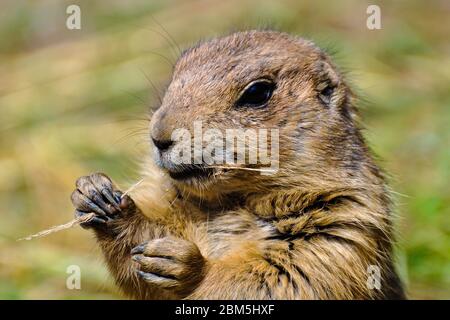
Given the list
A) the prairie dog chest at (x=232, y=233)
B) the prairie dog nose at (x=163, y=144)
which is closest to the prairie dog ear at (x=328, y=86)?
the prairie dog chest at (x=232, y=233)

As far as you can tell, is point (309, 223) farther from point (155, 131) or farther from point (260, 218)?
point (155, 131)

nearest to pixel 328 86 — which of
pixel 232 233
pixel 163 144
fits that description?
pixel 232 233

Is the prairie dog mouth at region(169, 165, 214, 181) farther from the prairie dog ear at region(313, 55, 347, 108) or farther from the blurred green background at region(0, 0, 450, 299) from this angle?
the blurred green background at region(0, 0, 450, 299)

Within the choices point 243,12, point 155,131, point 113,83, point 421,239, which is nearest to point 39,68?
point 113,83

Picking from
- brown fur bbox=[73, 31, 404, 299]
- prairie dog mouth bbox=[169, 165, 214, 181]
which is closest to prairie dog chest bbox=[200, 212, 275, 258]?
brown fur bbox=[73, 31, 404, 299]

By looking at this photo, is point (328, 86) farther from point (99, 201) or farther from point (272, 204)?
point (99, 201)

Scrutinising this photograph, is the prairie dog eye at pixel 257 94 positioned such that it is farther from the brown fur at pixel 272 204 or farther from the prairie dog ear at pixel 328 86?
the prairie dog ear at pixel 328 86
